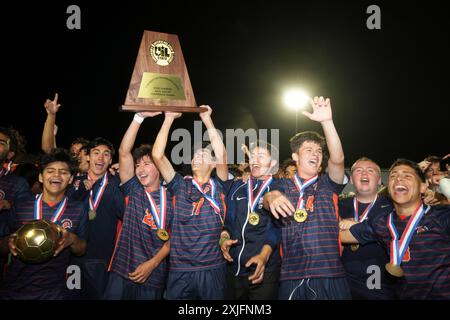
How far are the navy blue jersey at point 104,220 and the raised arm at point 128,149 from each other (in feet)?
1.07

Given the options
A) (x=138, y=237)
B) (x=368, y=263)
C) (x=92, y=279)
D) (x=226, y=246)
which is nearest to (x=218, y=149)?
(x=226, y=246)

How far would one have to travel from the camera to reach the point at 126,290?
135 inches

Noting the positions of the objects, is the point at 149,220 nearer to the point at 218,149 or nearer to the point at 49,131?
the point at 218,149

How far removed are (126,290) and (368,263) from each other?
2373mm

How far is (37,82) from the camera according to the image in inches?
405

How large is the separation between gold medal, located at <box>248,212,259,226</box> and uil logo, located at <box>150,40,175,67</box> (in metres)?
1.98

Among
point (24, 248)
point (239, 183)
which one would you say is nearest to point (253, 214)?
point (239, 183)

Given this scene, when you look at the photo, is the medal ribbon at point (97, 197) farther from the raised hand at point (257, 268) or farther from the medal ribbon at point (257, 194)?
the raised hand at point (257, 268)

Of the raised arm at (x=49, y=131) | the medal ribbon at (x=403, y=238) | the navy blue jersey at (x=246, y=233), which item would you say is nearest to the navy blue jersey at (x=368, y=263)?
the medal ribbon at (x=403, y=238)

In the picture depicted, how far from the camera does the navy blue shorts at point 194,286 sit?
331 cm

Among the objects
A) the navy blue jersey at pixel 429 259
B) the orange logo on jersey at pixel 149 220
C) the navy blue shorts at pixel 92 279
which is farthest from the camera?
the navy blue shorts at pixel 92 279

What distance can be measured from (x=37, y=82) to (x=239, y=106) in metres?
7.07

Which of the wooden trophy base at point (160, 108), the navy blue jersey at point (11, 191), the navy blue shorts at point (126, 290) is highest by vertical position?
the wooden trophy base at point (160, 108)

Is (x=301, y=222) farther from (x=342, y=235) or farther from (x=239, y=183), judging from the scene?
(x=239, y=183)
